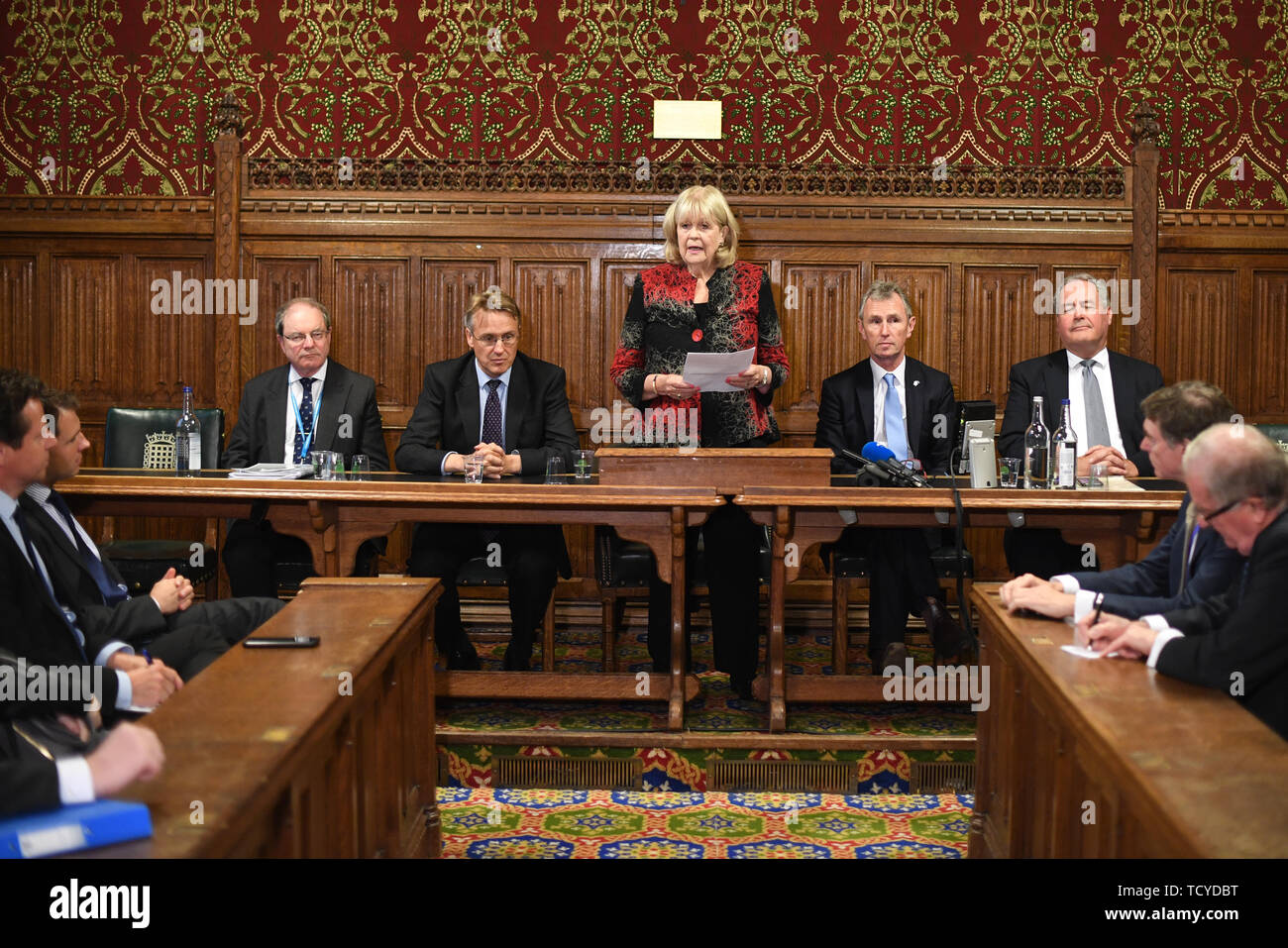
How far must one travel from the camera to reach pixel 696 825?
342 cm

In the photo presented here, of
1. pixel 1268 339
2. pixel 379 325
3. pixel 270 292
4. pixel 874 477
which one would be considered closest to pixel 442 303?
pixel 379 325

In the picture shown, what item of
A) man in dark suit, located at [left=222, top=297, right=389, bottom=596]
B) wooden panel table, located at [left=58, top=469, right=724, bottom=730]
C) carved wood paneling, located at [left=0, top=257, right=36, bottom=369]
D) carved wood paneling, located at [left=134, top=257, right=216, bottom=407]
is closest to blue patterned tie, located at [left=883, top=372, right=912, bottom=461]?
wooden panel table, located at [left=58, top=469, right=724, bottom=730]

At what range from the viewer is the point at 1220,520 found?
2.41 metres

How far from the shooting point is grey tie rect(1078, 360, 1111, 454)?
4809mm

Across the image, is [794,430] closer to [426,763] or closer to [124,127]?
[426,763]

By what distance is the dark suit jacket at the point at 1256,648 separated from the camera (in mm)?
2246

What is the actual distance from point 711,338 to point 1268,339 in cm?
299

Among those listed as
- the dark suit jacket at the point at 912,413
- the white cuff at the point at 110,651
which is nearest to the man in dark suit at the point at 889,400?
the dark suit jacket at the point at 912,413

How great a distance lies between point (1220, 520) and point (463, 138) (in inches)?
183

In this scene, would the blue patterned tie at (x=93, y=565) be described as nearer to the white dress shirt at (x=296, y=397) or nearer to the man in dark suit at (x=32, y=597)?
the man in dark suit at (x=32, y=597)

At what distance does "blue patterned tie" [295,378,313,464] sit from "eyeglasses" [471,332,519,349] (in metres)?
0.72

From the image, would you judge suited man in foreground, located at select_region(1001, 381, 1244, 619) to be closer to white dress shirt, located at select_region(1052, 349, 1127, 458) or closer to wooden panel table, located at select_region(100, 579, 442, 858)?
wooden panel table, located at select_region(100, 579, 442, 858)

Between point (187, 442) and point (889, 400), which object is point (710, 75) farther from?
point (187, 442)

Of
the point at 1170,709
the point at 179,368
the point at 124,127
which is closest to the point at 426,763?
the point at 1170,709
